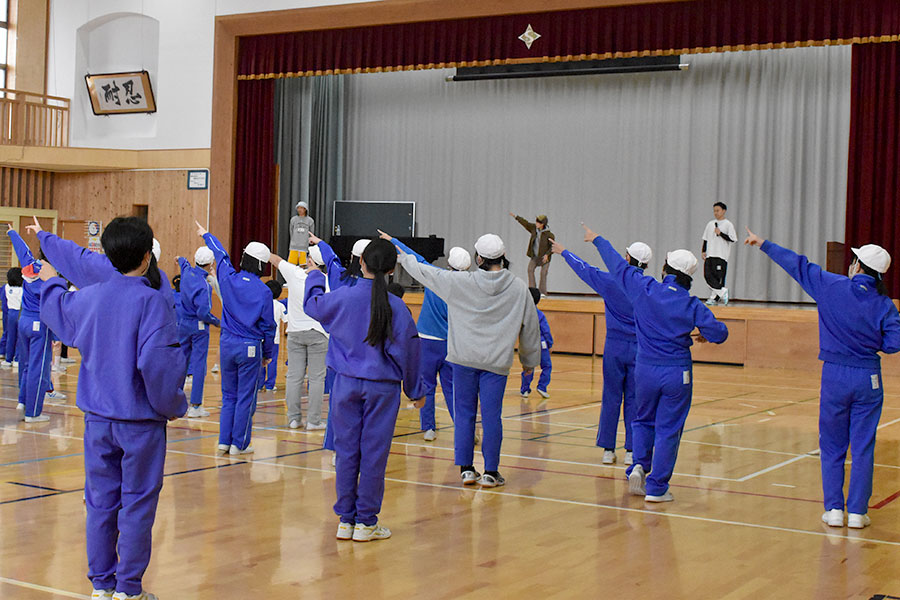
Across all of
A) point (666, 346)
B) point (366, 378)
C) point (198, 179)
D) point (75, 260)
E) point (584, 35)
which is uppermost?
point (584, 35)

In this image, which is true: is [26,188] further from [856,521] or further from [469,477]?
[856,521]

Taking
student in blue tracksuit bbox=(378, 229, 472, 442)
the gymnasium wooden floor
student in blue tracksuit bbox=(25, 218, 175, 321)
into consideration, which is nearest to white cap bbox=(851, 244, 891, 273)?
the gymnasium wooden floor

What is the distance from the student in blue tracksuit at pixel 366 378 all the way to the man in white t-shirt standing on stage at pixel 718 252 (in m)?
12.8

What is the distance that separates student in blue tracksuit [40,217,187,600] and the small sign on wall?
17181mm

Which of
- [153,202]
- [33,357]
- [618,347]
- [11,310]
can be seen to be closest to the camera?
[618,347]

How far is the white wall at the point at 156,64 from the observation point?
20.6m

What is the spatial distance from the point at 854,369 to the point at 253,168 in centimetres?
1630

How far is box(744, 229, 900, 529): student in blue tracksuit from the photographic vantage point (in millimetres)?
5891

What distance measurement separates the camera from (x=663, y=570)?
4969 mm

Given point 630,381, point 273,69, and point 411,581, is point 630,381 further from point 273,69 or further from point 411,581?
point 273,69

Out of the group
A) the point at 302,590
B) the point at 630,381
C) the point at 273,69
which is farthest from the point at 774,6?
the point at 302,590

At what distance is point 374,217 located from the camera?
22.3m

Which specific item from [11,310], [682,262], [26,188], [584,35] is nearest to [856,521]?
[682,262]

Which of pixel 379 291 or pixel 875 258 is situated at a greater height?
pixel 875 258
